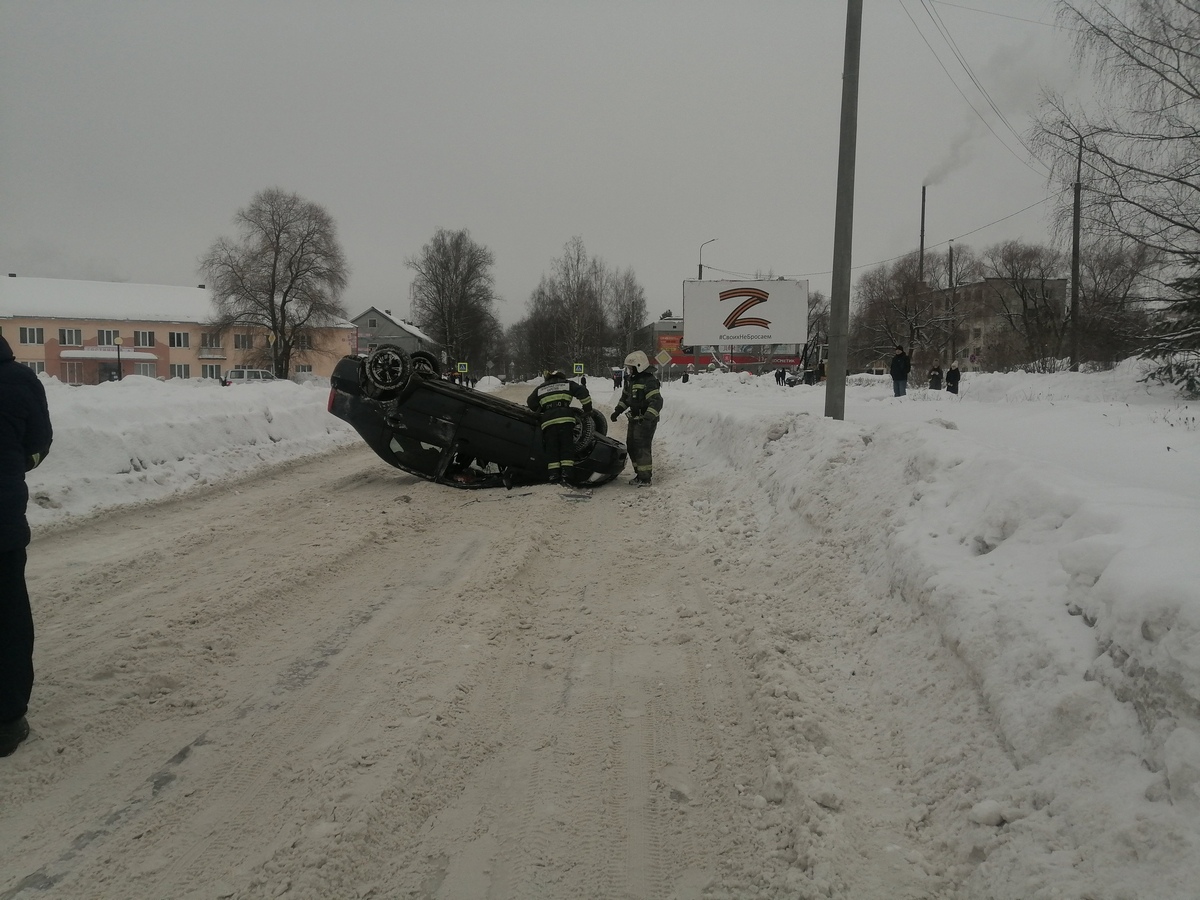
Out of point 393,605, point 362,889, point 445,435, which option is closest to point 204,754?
point 362,889

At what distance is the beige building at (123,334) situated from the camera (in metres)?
63.8

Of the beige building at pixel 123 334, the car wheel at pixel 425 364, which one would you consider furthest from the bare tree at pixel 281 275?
the car wheel at pixel 425 364

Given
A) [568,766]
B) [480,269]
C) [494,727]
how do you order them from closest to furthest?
[568,766]
[494,727]
[480,269]

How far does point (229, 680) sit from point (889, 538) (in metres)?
4.13

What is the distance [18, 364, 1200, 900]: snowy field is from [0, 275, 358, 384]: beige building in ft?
187

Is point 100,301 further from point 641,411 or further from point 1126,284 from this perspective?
point 1126,284

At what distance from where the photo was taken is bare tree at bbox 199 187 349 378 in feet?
171

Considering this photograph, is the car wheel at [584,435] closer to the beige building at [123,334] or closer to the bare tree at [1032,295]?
the bare tree at [1032,295]

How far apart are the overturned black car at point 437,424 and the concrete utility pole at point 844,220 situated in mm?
3465

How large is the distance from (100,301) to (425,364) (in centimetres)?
7362

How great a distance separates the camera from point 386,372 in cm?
1057

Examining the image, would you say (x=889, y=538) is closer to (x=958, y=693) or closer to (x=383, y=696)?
(x=958, y=693)

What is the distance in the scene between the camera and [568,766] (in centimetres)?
341

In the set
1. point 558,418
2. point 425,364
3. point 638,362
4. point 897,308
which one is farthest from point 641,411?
point 897,308
